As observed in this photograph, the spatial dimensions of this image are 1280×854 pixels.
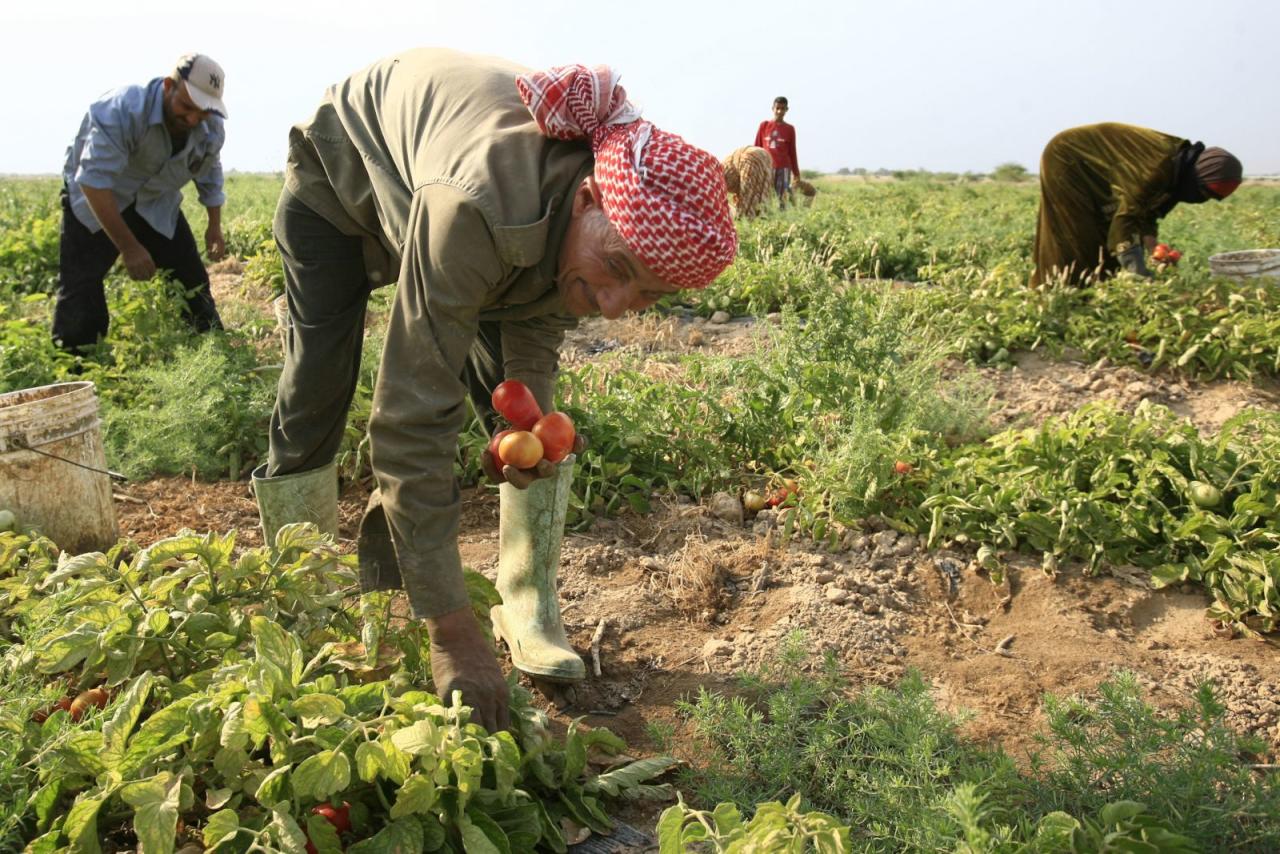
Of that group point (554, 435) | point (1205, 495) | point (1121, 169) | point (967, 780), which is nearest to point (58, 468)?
point (554, 435)

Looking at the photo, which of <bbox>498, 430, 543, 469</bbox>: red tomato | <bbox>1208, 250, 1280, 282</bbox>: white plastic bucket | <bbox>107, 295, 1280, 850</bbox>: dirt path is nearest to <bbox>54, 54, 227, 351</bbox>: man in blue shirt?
<bbox>107, 295, 1280, 850</bbox>: dirt path

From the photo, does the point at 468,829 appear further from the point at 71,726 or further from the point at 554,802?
the point at 71,726

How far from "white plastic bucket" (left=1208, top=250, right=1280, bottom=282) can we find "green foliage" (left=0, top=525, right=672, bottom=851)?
5414mm

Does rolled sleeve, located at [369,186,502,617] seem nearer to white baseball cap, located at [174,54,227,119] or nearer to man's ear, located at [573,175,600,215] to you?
man's ear, located at [573,175,600,215]

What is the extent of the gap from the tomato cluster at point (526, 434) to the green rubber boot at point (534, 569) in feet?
1.02

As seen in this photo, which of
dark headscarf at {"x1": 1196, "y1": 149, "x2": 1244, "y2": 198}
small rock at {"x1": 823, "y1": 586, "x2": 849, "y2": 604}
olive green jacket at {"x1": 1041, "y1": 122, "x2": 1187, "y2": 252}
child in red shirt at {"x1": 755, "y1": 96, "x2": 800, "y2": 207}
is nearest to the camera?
small rock at {"x1": 823, "y1": 586, "x2": 849, "y2": 604}

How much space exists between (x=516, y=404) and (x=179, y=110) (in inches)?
139

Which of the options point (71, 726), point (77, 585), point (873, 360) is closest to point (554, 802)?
point (71, 726)

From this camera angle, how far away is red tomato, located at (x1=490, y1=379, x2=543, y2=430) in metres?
2.24

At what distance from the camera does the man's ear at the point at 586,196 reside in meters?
1.92

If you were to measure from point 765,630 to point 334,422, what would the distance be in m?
1.34

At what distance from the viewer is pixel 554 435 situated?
2.23 meters

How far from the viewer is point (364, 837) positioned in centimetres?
189

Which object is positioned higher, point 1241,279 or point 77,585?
point 1241,279
